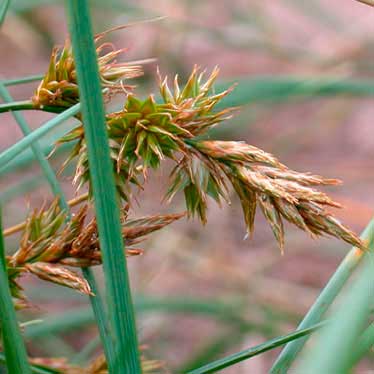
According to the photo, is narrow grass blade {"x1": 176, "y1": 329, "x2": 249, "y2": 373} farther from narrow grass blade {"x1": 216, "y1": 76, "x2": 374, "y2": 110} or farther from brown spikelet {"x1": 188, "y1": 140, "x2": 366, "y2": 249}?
brown spikelet {"x1": 188, "y1": 140, "x2": 366, "y2": 249}

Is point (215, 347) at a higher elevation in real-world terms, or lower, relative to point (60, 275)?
lower

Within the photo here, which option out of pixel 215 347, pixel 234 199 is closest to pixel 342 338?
pixel 215 347

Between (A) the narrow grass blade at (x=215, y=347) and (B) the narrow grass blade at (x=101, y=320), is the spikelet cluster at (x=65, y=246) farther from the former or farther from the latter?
(A) the narrow grass blade at (x=215, y=347)

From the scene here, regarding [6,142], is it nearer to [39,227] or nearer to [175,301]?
[175,301]

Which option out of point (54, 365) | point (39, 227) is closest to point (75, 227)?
point (39, 227)

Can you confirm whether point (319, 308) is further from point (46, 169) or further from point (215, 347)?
point (215, 347)

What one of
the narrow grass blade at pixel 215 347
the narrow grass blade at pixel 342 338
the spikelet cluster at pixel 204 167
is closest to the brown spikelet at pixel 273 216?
the spikelet cluster at pixel 204 167

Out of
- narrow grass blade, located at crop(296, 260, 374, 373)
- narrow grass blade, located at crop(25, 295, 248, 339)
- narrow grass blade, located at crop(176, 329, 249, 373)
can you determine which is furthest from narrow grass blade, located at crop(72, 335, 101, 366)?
narrow grass blade, located at crop(296, 260, 374, 373)
